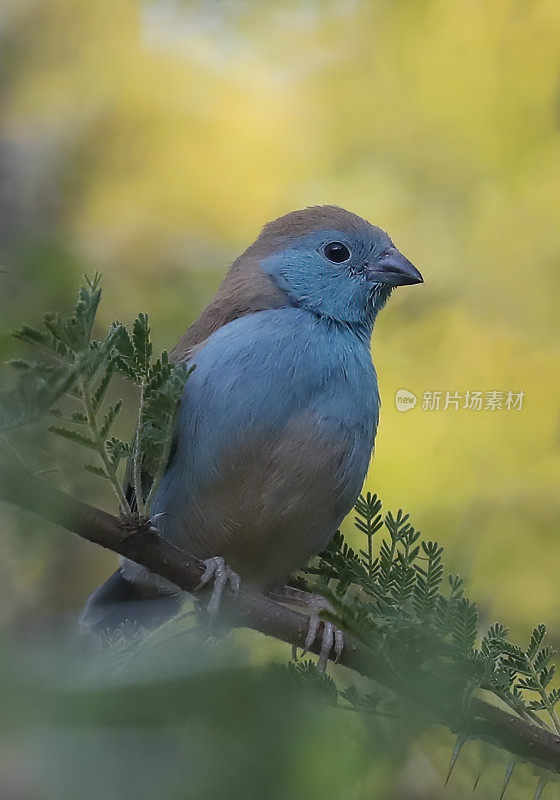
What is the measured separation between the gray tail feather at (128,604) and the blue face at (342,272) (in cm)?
71

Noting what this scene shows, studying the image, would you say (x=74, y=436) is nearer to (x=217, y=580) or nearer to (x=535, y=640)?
(x=217, y=580)

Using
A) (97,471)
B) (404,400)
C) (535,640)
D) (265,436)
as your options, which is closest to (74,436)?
(97,471)

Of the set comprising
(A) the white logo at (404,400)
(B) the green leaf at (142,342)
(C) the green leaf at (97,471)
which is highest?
(A) the white logo at (404,400)

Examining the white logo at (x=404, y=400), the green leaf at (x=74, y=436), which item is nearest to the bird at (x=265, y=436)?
the green leaf at (x=74, y=436)

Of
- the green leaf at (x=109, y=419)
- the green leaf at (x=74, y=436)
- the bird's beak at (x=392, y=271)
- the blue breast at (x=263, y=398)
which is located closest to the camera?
the green leaf at (x=74, y=436)

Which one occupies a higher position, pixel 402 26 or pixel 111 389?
pixel 402 26

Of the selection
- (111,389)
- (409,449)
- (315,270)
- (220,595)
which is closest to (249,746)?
(111,389)

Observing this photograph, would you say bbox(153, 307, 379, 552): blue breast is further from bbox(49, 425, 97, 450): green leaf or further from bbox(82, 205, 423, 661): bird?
bbox(49, 425, 97, 450): green leaf

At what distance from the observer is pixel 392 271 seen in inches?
85.3

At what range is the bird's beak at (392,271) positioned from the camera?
2156 millimetres

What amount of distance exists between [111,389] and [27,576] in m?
0.53

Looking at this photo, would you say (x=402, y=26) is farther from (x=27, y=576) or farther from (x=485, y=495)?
(x=27, y=576)

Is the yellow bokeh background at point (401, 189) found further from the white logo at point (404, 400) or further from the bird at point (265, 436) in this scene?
the bird at point (265, 436)

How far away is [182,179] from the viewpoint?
14.6 ft
